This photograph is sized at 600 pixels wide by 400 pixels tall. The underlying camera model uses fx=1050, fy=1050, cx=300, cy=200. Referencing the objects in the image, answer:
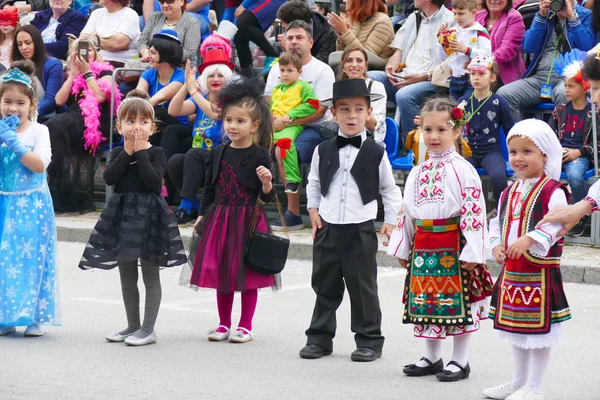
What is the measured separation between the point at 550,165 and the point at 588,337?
2012 mm

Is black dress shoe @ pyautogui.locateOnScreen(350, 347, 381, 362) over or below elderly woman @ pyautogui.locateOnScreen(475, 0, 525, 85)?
below

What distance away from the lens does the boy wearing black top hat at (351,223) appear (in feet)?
21.1

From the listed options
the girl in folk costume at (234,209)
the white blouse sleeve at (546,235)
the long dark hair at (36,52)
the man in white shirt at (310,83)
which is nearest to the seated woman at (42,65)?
the long dark hair at (36,52)

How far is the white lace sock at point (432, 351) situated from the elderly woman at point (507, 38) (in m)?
5.79

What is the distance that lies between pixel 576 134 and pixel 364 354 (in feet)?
14.9

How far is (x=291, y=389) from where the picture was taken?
18.5 ft

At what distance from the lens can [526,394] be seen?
17.4 feet

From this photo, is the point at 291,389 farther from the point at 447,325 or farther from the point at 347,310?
the point at 347,310

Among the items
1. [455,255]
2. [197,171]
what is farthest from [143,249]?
[197,171]

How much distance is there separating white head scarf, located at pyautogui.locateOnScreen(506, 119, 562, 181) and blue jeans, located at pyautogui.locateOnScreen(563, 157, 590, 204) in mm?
4433

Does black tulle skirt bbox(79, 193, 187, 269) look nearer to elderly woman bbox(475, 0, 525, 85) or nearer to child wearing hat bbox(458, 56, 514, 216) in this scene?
child wearing hat bbox(458, 56, 514, 216)

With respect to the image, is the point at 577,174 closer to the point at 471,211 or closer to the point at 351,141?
the point at 351,141

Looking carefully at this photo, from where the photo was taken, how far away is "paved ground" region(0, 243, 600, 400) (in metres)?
5.59

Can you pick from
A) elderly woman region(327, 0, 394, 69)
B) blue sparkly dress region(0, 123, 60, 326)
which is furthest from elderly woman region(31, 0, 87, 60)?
blue sparkly dress region(0, 123, 60, 326)
